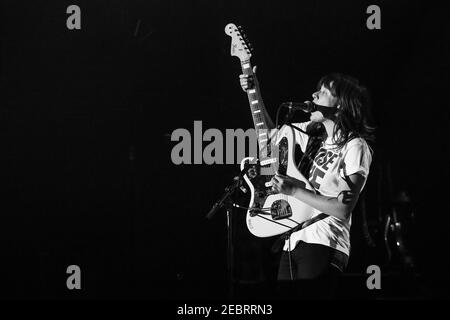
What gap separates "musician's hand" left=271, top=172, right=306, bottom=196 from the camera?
167 inches

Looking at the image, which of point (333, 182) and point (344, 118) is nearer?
point (333, 182)

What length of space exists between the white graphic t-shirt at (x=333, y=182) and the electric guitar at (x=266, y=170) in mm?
70

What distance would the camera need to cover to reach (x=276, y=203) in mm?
4301

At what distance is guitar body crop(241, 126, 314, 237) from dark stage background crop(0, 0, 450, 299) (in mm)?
95

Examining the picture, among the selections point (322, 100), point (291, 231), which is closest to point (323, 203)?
point (291, 231)

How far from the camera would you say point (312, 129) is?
4.36 m

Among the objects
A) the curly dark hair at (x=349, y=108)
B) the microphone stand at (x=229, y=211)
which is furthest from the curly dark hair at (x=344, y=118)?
the microphone stand at (x=229, y=211)

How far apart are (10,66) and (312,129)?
1.83 metres

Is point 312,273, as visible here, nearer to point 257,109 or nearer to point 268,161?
point 268,161

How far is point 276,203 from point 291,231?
0.60 feet

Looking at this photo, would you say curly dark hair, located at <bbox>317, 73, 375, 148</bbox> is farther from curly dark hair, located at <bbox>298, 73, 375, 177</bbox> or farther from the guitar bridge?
the guitar bridge

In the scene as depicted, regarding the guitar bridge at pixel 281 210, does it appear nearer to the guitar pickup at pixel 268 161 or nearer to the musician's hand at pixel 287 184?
the musician's hand at pixel 287 184

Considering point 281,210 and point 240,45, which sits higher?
point 240,45
